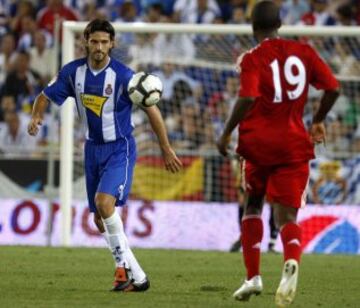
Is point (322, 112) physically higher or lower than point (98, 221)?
higher

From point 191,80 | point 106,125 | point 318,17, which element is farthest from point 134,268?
point 318,17

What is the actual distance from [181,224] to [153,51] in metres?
2.96

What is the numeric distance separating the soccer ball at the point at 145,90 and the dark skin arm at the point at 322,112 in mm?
1483

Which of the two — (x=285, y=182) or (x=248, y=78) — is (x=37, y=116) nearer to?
(x=248, y=78)

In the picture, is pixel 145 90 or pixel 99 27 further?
pixel 99 27

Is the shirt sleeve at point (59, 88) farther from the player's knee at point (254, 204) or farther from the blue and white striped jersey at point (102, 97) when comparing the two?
the player's knee at point (254, 204)

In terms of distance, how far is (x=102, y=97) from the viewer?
10.1m

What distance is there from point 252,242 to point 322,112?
3.51 feet

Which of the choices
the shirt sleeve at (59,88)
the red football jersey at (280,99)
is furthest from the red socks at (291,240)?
the shirt sleeve at (59,88)

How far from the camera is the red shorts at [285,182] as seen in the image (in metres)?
8.62

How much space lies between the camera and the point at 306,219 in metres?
16.9

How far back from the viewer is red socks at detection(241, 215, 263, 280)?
8820mm

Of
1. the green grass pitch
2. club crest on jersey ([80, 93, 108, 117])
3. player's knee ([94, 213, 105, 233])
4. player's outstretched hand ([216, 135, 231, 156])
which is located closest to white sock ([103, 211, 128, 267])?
the green grass pitch

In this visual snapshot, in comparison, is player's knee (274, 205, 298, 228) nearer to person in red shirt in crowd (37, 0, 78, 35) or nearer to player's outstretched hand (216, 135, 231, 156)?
player's outstretched hand (216, 135, 231, 156)
